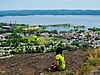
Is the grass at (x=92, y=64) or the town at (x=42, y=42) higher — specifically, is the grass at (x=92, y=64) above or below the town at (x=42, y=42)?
above

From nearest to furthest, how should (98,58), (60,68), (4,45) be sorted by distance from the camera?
(60,68) → (98,58) → (4,45)

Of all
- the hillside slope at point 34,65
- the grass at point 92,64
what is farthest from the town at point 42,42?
the grass at point 92,64

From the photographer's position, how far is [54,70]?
7.66 meters

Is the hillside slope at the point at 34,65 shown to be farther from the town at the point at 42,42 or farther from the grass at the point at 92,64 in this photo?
the town at the point at 42,42

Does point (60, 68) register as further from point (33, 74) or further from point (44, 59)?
point (44, 59)

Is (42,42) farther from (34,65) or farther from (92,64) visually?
(92,64)

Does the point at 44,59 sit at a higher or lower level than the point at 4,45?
higher

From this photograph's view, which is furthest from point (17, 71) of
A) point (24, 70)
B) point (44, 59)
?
point (44, 59)

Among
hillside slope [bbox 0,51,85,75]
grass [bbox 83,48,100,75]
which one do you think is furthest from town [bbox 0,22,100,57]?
grass [bbox 83,48,100,75]

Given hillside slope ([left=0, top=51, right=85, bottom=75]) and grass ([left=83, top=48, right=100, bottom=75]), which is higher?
grass ([left=83, top=48, right=100, bottom=75])

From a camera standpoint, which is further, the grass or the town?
the town

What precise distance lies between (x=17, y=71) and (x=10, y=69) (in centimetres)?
37

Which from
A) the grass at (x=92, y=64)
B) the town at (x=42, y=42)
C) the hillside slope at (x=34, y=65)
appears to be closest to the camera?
the grass at (x=92, y=64)

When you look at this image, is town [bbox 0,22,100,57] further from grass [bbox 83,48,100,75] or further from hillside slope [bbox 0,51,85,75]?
grass [bbox 83,48,100,75]
